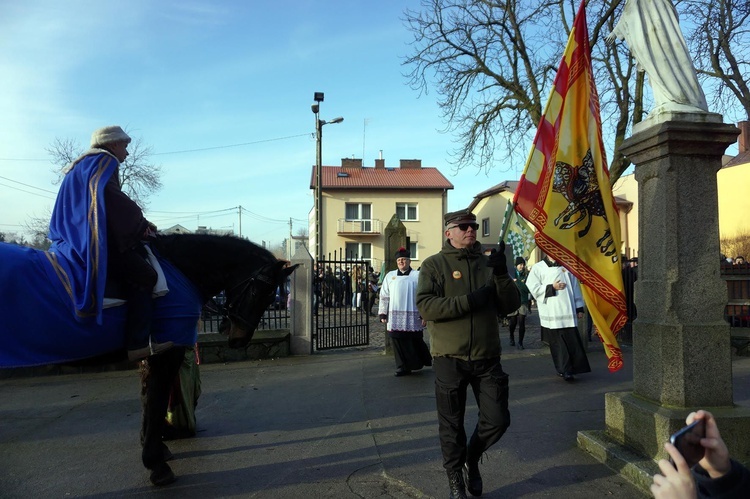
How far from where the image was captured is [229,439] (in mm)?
5242

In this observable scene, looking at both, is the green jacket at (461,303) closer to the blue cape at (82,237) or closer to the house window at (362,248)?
the blue cape at (82,237)

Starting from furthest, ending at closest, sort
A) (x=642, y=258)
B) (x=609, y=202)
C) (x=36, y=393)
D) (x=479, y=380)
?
1. (x=36, y=393)
2. (x=609, y=202)
3. (x=642, y=258)
4. (x=479, y=380)

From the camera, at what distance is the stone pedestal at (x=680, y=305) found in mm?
3906

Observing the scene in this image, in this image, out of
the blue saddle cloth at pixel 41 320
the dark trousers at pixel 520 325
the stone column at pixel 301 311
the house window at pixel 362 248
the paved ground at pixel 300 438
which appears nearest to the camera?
the blue saddle cloth at pixel 41 320

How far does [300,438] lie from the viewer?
5238 mm

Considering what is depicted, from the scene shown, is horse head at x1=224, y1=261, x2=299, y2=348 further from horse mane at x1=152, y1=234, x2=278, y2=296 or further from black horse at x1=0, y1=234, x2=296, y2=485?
horse mane at x1=152, y1=234, x2=278, y2=296

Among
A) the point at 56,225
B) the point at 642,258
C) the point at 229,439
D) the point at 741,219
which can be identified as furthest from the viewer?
the point at 741,219

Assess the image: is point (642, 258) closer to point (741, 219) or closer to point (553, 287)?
point (553, 287)

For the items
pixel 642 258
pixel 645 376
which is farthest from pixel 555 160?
pixel 645 376

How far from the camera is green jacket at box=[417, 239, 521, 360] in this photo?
12.1ft

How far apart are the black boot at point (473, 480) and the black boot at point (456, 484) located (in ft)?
0.60

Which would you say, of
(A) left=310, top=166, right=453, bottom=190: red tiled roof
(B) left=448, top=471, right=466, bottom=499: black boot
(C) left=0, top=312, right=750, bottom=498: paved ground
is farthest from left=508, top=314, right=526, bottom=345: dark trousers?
(A) left=310, top=166, right=453, bottom=190: red tiled roof

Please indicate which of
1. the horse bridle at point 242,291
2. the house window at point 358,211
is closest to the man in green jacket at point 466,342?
the horse bridle at point 242,291

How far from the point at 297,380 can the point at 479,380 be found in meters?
4.80
